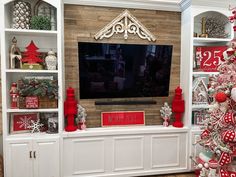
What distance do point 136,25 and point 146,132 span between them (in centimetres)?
158

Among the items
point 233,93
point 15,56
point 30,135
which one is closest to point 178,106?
point 233,93

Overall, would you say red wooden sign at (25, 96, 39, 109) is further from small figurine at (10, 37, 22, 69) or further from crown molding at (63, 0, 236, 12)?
crown molding at (63, 0, 236, 12)

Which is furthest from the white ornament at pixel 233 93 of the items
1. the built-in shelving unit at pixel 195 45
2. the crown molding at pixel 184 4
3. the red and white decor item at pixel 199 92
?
the crown molding at pixel 184 4

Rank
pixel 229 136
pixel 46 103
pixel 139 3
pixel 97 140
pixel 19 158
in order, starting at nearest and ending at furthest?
1. pixel 229 136
2. pixel 19 158
3. pixel 46 103
4. pixel 97 140
5. pixel 139 3

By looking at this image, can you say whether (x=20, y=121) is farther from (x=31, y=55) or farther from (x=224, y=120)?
(x=224, y=120)

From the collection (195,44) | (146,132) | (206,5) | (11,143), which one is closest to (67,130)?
(11,143)

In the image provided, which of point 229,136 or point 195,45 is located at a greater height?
point 195,45

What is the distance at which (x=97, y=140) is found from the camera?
9.21ft

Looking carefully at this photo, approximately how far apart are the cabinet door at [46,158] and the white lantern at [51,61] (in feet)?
3.06

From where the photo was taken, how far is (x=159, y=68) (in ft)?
10.4

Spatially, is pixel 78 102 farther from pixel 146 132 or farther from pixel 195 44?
pixel 195 44

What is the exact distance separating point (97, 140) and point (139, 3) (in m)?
2.05

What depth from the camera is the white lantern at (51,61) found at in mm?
2652

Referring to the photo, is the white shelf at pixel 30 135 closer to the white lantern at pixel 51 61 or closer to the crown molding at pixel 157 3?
the white lantern at pixel 51 61
